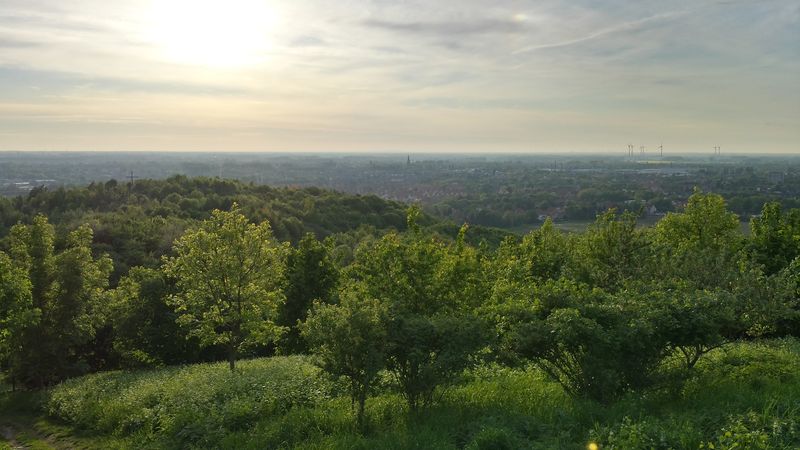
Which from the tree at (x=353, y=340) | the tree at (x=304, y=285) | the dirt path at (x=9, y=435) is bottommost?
the dirt path at (x=9, y=435)

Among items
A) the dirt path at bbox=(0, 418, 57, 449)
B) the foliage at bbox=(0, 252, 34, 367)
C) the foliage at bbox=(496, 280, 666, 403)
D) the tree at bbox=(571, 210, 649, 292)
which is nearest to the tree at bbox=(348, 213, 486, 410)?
the foliage at bbox=(496, 280, 666, 403)

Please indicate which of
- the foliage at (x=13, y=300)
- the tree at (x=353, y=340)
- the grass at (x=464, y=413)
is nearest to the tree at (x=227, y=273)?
the grass at (x=464, y=413)

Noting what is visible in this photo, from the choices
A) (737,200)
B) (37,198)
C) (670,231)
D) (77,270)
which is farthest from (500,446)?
(737,200)

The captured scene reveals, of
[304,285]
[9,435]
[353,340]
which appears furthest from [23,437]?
[304,285]

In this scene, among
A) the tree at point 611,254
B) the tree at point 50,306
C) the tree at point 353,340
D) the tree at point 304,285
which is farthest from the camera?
the tree at point 304,285

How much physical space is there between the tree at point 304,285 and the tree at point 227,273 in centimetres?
711

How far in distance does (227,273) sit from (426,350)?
11.0 metres

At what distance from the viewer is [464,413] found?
1270 cm

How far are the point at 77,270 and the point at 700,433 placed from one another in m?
25.4

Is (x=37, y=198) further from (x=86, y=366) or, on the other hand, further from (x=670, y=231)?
(x=670, y=231)

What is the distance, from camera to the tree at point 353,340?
1196 cm

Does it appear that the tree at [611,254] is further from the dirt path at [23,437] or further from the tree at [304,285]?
the dirt path at [23,437]

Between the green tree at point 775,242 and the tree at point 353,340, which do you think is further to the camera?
the green tree at point 775,242

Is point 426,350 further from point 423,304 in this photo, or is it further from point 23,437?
point 23,437
